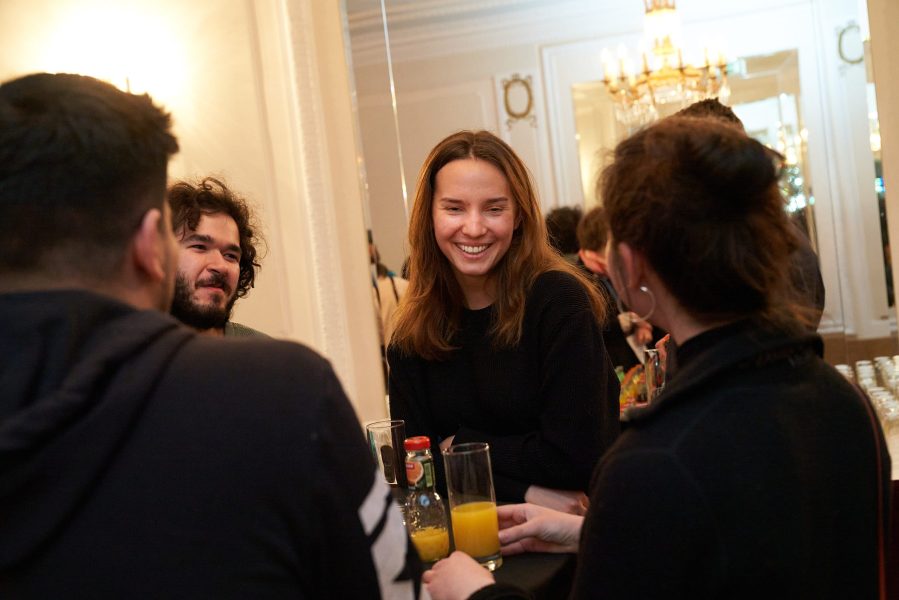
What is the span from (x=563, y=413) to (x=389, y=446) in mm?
361

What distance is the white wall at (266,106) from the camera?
2891mm

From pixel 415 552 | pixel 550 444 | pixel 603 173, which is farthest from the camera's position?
pixel 550 444

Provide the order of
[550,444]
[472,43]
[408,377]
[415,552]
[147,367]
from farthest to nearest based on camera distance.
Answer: [472,43] < [408,377] < [550,444] < [415,552] < [147,367]

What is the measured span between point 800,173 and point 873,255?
0.34 metres

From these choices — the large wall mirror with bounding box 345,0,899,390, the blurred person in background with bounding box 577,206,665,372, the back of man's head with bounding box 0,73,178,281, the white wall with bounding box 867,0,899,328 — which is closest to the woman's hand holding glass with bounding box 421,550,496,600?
the back of man's head with bounding box 0,73,178,281

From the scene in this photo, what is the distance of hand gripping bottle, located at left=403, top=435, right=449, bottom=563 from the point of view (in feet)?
4.86

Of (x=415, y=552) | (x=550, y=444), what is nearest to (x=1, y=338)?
(x=415, y=552)

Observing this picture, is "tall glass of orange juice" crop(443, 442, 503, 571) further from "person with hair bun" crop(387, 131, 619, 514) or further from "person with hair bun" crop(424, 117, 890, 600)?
"person with hair bun" crop(424, 117, 890, 600)

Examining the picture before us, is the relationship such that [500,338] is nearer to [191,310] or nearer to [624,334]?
[191,310]

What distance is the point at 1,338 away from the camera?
30.7 inches

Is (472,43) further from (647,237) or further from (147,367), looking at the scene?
(147,367)

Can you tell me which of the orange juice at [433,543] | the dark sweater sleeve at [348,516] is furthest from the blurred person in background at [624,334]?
the dark sweater sleeve at [348,516]

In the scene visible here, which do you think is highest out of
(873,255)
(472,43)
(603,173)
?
(472,43)

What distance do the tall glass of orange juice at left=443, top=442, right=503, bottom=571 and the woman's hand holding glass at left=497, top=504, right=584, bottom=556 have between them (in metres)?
0.04
